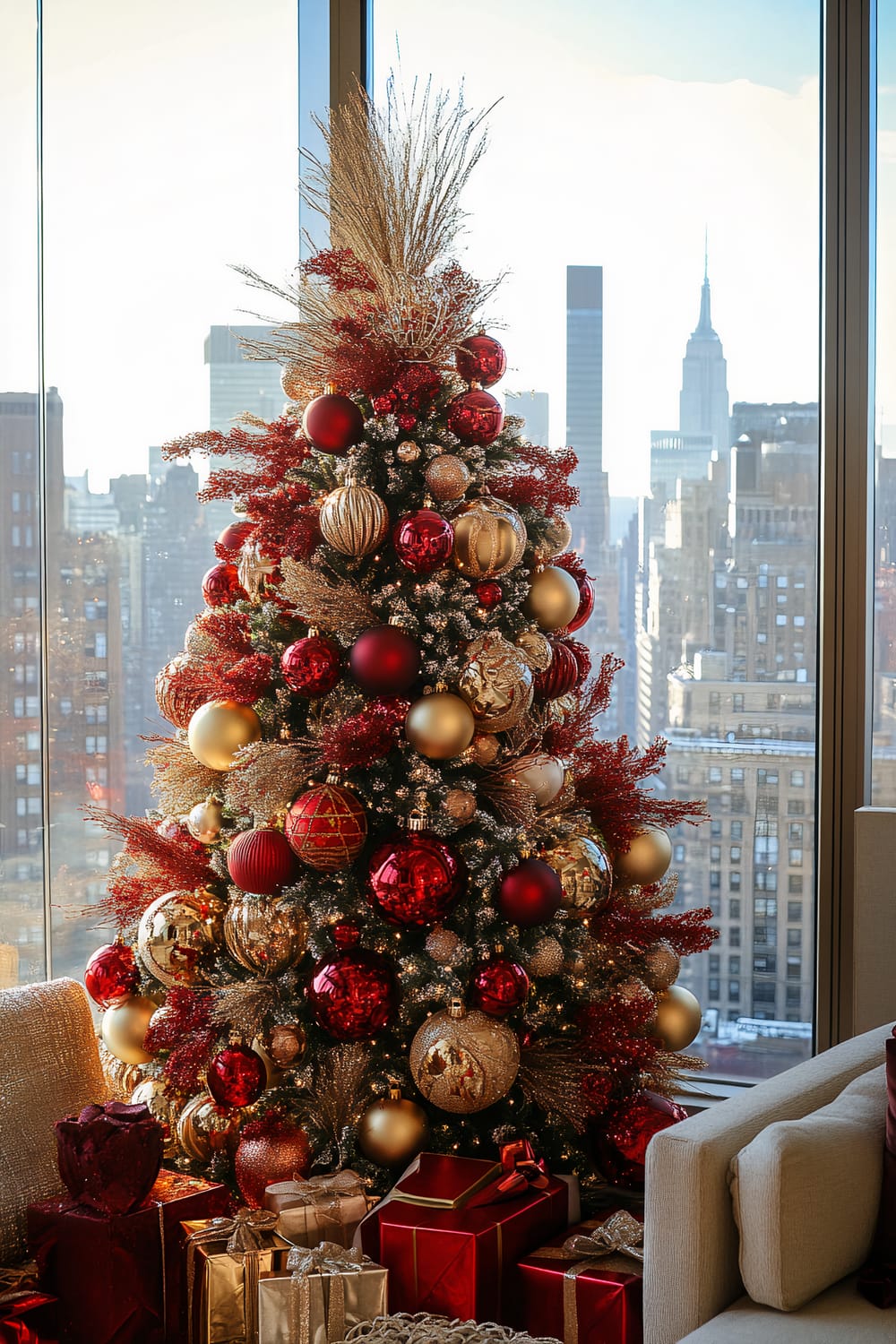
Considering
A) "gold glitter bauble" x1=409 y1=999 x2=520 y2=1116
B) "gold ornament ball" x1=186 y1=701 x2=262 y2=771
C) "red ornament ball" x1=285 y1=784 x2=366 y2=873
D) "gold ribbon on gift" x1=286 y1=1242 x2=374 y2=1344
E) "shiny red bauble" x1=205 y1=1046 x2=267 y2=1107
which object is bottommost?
"gold ribbon on gift" x1=286 y1=1242 x2=374 y2=1344

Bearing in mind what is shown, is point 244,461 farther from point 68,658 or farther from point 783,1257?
point 783,1257

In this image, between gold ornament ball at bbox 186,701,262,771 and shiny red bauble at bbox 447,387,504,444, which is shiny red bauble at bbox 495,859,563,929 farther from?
shiny red bauble at bbox 447,387,504,444

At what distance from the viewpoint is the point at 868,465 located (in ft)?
9.00

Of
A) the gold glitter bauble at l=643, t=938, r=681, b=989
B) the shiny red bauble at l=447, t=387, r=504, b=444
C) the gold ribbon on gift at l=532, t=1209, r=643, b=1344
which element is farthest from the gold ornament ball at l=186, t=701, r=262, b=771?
the gold ribbon on gift at l=532, t=1209, r=643, b=1344

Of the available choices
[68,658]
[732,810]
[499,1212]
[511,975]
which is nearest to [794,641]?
[732,810]

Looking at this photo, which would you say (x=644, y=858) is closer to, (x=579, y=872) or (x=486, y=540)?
(x=579, y=872)

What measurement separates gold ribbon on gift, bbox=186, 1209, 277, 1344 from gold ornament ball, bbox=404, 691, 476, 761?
752mm

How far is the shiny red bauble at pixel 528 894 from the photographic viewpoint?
200cm

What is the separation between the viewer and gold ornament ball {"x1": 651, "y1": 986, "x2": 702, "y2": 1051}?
2330 millimetres

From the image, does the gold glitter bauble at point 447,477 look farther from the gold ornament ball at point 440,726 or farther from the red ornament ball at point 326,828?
the red ornament ball at point 326,828

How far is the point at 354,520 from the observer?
2.03 metres

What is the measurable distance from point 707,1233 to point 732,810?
1.34 m

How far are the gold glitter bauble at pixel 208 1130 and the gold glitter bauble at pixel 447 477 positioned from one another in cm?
110

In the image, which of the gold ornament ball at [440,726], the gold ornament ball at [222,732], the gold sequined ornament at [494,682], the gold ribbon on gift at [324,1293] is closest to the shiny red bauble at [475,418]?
the gold sequined ornament at [494,682]
